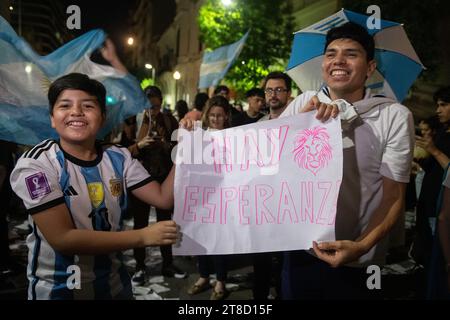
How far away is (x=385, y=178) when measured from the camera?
1.96 m

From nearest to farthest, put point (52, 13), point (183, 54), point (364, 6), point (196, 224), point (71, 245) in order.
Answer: point (71, 245)
point (196, 224)
point (364, 6)
point (183, 54)
point (52, 13)

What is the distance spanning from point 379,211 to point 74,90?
1.70 metres

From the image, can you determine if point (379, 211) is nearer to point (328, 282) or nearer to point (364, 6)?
point (328, 282)

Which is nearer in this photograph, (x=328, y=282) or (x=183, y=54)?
(x=328, y=282)

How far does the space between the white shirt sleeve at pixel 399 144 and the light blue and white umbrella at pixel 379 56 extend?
2.47 ft

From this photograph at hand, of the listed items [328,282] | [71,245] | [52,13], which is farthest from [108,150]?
[52,13]

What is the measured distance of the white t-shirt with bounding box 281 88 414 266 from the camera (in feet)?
6.29

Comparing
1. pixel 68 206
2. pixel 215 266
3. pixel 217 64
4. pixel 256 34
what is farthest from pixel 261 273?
pixel 256 34

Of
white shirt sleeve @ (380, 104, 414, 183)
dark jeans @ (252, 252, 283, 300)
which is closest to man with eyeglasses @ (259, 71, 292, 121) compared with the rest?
dark jeans @ (252, 252, 283, 300)

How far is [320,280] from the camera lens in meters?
2.11

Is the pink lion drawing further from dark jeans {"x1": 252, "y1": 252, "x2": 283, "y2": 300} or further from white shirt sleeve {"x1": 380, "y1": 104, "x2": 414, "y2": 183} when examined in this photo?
dark jeans {"x1": 252, "y1": 252, "x2": 283, "y2": 300}

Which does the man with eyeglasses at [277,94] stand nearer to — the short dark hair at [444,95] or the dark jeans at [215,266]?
the short dark hair at [444,95]

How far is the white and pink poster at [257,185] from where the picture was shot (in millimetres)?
1971

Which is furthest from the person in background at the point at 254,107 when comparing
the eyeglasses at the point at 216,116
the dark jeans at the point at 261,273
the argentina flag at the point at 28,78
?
the argentina flag at the point at 28,78
